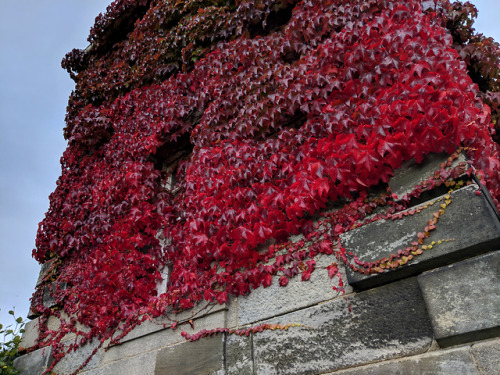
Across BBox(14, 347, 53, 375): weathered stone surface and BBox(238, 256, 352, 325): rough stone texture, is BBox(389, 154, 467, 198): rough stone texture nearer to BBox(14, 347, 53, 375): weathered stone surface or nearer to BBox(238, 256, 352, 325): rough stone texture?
BBox(238, 256, 352, 325): rough stone texture

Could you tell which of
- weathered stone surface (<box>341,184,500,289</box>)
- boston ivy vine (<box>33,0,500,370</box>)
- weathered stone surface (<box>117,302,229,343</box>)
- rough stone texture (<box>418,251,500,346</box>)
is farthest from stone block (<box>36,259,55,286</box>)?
rough stone texture (<box>418,251,500,346</box>)

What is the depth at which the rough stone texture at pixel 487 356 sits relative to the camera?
1830mm

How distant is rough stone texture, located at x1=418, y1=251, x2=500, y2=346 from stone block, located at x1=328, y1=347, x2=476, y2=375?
0.22ft

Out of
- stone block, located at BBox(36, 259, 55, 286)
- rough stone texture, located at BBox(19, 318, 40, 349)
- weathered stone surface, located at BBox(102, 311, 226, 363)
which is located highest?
stone block, located at BBox(36, 259, 55, 286)

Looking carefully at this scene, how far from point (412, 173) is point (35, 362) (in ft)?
14.9

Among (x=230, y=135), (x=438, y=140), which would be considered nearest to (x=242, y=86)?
(x=230, y=135)

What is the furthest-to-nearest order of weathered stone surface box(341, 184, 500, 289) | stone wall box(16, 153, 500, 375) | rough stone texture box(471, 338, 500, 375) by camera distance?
1. weathered stone surface box(341, 184, 500, 289)
2. stone wall box(16, 153, 500, 375)
3. rough stone texture box(471, 338, 500, 375)

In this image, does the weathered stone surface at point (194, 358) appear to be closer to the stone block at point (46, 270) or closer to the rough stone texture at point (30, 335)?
the rough stone texture at point (30, 335)

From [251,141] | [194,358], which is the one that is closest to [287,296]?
[194,358]

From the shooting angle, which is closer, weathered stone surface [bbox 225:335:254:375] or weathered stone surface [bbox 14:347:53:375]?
weathered stone surface [bbox 225:335:254:375]

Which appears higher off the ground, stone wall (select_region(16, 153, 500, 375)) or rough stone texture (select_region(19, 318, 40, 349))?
rough stone texture (select_region(19, 318, 40, 349))

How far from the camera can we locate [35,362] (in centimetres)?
439

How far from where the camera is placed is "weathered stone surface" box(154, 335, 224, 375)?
286 centimetres

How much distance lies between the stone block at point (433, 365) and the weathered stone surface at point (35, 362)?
12.0 ft
